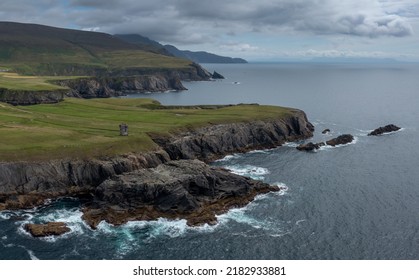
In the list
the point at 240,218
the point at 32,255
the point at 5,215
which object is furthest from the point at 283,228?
the point at 5,215

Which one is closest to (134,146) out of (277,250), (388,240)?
(277,250)

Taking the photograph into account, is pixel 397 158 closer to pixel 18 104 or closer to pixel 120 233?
pixel 120 233

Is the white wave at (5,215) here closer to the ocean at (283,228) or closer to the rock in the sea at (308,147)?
the ocean at (283,228)

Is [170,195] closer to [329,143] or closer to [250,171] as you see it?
[250,171]

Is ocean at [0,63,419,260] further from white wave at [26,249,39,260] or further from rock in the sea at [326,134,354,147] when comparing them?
rock in the sea at [326,134,354,147]

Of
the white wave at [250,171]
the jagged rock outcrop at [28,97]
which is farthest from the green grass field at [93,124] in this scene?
the white wave at [250,171]

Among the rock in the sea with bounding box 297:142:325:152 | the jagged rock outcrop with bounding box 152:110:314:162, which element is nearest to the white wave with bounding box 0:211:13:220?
the jagged rock outcrop with bounding box 152:110:314:162
